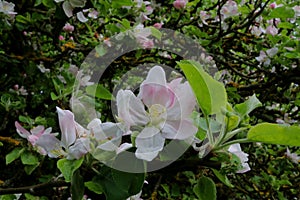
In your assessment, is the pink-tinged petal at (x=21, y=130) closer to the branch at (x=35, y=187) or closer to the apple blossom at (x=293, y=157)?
the branch at (x=35, y=187)

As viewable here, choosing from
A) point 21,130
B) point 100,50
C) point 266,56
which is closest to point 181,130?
point 21,130

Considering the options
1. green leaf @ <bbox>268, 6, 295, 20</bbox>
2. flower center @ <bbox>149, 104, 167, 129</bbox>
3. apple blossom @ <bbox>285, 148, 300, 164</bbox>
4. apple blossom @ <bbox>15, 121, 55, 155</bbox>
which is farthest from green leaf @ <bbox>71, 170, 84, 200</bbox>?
apple blossom @ <bbox>285, 148, 300, 164</bbox>

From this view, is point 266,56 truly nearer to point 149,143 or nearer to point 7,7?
point 7,7

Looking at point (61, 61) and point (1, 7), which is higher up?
point (1, 7)

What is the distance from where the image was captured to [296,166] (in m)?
2.10

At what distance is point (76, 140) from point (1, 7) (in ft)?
3.45

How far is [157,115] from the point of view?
21.9 inches

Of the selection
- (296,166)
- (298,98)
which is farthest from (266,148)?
(298,98)

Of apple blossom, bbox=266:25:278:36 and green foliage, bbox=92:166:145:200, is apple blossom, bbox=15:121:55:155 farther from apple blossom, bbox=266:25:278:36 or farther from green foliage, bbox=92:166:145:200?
apple blossom, bbox=266:25:278:36

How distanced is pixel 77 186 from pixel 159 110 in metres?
0.14

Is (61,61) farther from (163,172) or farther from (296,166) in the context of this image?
(163,172)

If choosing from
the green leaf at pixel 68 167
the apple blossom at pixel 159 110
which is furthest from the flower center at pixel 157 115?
the green leaf at pixel 68 167

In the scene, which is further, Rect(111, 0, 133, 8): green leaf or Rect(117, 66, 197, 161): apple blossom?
Rect(111, 0, 133, 8): green leaf

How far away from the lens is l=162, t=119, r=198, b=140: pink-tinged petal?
1.79 ft
